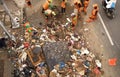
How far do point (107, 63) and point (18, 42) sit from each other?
4.03 metres

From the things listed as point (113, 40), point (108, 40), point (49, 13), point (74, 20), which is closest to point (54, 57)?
point (74, 20)

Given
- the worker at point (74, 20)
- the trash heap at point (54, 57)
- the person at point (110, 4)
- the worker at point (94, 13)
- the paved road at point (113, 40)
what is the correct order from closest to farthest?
the trash heap at point (54, 57) → the paved road at point (113, 40) → the worker at point (74, 20) → the worker at point (94, 13) → the person at point (110, 4)

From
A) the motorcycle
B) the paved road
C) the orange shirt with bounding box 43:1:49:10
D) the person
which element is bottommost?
the paved road

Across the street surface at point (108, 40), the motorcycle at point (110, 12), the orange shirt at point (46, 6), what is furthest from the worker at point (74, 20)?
the motorcycle at point (110, 12)

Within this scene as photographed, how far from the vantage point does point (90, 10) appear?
1429 cm

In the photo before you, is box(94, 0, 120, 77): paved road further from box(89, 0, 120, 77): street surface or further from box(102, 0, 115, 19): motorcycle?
box(102, 0, 115, 19): motorcycle

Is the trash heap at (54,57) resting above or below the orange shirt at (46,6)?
below

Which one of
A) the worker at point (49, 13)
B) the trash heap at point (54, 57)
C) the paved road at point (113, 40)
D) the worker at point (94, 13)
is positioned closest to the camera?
the trash heap at point (54, 57)

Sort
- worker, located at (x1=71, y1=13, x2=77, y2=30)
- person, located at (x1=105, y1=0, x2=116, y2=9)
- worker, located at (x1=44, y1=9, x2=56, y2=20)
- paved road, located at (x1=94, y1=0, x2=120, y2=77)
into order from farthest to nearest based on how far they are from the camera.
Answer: person, located at (x1=105, y1=0, x2=116, y2=9), worker, located at (x1=44, y1=9, x2=56, y2=20), worker, located at (x1=71, y1=13, x2=77, y2=30), paved road, located at (x1=94, y1=0, x2=120, y2=77)

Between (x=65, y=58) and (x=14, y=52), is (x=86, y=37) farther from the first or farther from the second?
(x=14, y=52)

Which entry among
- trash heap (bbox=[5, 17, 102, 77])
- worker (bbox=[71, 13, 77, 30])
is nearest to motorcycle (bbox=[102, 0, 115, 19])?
worker (bbox=[71, 13, 77, 30])

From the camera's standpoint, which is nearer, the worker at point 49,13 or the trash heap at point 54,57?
the trash heap at point 54,57

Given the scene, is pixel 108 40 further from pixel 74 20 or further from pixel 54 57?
pixel 54 57

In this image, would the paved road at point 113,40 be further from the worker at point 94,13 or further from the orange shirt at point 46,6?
the orange shirt at point 46,6
